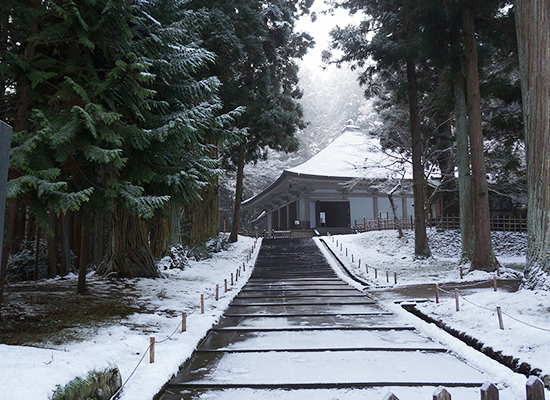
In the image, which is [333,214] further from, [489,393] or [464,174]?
[489,393]

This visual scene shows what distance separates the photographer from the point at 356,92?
59875 mm

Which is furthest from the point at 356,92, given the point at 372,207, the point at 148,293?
the point at 148,293

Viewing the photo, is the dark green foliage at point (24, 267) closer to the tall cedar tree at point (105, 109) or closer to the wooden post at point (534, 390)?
the tall cedar tree at point (105, 109)

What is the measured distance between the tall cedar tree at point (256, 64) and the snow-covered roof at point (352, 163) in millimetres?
4250

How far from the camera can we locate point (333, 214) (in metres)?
31.5

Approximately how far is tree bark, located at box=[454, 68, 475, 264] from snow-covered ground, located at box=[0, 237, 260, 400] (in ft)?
25.0

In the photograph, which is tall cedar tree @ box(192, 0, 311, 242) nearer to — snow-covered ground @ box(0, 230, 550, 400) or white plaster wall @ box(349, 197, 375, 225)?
snow-covered ground @ box(0, 230, 550, 400)

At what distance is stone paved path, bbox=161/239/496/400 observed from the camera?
172 inches

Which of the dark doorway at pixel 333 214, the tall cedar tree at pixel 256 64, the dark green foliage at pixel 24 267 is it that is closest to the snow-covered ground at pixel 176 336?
the dark green foliage at pixel 24 267

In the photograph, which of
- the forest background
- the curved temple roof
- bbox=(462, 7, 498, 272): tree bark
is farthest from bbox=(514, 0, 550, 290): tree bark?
the curved temple roof

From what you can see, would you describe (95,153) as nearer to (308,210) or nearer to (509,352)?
(509,352)

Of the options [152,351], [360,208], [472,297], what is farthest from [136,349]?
[360,208]

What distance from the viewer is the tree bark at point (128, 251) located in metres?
11.0

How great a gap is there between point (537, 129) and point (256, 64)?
39.5 feet
